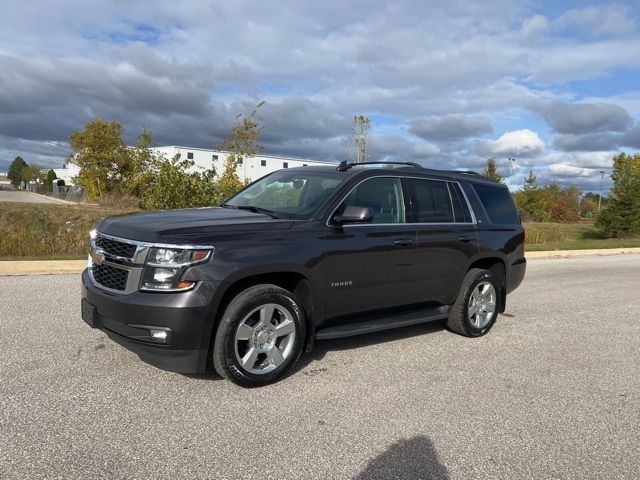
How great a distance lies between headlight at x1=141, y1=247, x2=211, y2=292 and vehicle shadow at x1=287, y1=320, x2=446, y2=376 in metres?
1.45

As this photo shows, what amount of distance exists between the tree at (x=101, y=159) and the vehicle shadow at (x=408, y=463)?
39.0m

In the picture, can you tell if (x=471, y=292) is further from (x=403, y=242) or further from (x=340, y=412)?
(x=340, y=412)

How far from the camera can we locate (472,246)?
6.12 m

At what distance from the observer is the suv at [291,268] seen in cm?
404

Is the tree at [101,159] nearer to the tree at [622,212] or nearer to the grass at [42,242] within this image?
the grass at [42,242]

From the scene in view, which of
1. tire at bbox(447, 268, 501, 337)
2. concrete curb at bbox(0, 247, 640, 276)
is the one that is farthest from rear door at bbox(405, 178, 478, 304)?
concrete curb at bbox(0, 247, 640, 276)

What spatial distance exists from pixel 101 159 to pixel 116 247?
39620 millimetres

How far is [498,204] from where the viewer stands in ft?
22.4

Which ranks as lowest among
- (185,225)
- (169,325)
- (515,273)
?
(169,325)

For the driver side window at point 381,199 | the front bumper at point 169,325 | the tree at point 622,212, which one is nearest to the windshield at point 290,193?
the driver side window at point 381,199

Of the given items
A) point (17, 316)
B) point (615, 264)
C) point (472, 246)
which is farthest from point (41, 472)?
point (615, 264)

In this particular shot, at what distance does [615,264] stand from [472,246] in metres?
11.5

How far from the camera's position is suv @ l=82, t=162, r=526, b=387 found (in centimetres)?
404

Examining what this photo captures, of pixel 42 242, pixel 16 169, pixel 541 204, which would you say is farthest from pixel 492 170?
pixel 16 169
